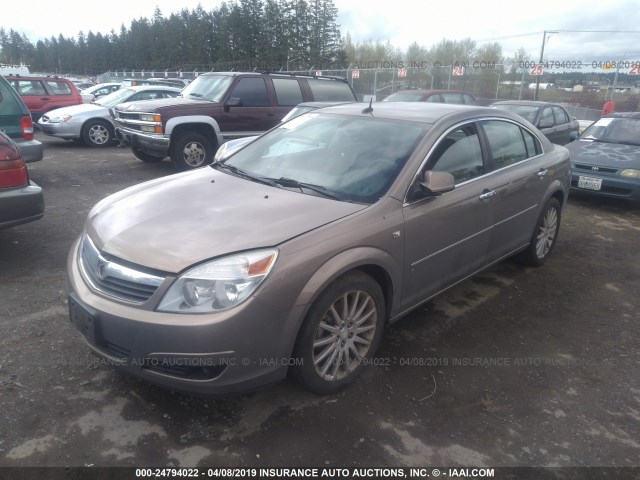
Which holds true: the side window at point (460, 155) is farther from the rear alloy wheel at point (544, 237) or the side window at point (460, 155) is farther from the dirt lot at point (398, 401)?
the rear alloy wheel at point (544, 237)

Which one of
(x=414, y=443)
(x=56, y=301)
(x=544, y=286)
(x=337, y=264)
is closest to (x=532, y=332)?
(x=544, y=286)

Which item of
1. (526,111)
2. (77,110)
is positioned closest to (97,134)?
(77,110)

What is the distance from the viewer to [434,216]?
3311mm

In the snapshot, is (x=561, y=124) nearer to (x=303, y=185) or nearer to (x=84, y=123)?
(x=303, y=185)

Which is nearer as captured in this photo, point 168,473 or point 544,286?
point 168,473

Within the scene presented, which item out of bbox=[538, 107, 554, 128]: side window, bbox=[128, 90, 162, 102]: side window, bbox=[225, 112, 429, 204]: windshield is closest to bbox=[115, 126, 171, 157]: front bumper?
bbox=[128, 90, 162, 102]: side window

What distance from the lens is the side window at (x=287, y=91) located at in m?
9.66

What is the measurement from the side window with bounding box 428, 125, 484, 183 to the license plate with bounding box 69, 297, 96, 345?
234 centimetres

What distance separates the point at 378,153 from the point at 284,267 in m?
1.34

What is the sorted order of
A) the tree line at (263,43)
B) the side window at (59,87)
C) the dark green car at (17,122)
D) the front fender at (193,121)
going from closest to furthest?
1. the dark green car at (17,122)
2. the front fender at (193,121)
3. the side window at (59,87)
4. the tree line at (263,43)

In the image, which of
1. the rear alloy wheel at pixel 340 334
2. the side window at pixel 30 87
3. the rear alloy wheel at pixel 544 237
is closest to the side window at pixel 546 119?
the rear alloy wheel at pixel 544 237

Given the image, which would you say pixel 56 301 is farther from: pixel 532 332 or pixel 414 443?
pixel 532 332

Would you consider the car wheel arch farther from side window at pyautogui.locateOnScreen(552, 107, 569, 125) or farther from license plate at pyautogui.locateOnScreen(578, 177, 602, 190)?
side window at pyautogui.locateOnScreen(552, 107, 569, 125)

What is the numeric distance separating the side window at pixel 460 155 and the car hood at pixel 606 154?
16.6 ft
